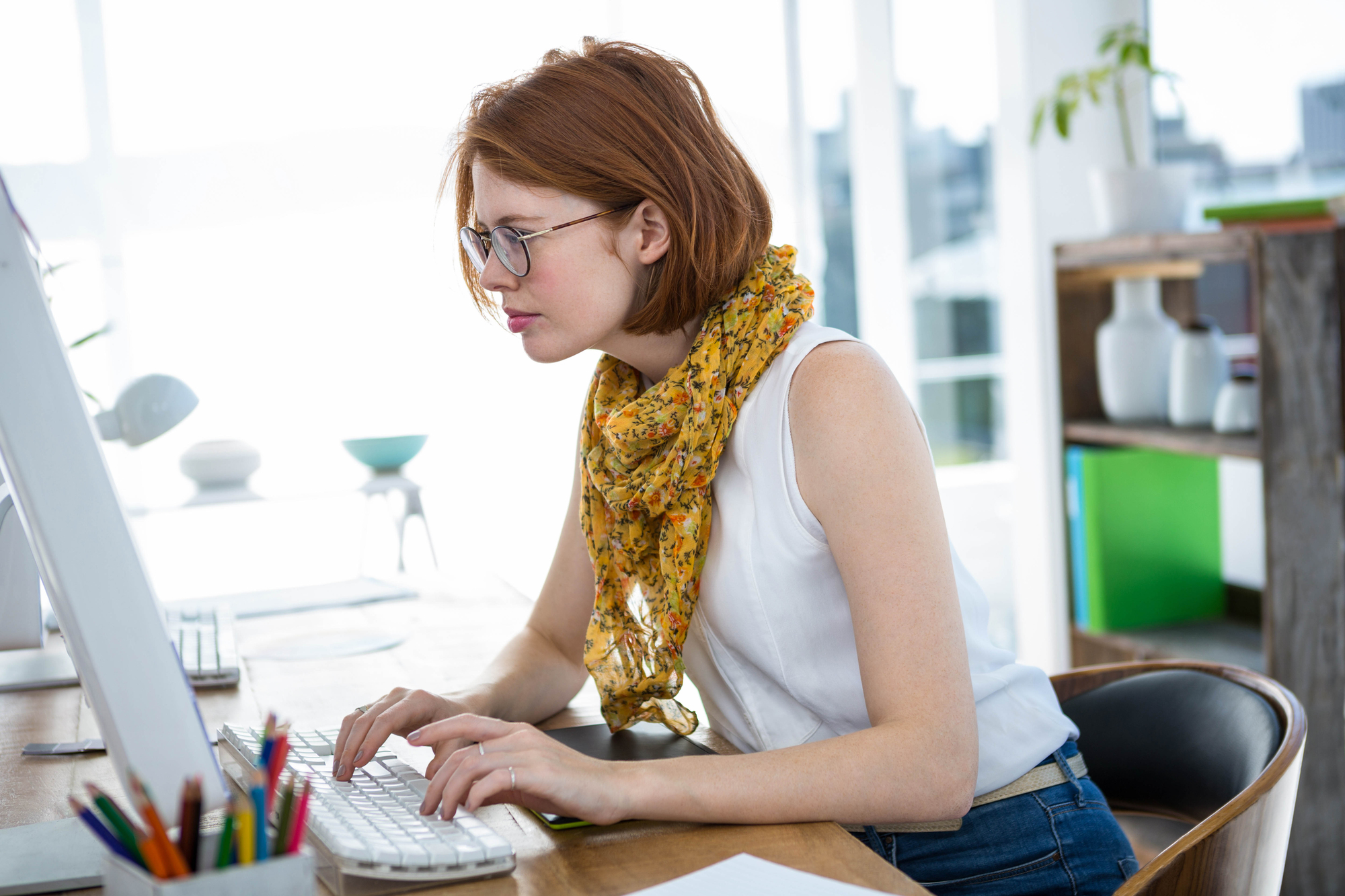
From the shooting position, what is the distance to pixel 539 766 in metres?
0.84

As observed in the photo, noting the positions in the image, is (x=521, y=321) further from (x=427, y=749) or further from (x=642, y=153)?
(x=427, y=749)

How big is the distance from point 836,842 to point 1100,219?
2052 millimetres

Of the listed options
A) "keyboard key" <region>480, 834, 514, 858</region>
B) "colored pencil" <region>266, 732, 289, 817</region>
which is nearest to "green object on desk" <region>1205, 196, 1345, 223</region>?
"keyboard key" <region>480, 834, 514, 858</region>

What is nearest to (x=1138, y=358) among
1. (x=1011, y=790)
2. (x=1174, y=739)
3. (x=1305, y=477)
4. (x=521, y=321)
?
(x=1305, y=477)

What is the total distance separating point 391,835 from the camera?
31.2 inches

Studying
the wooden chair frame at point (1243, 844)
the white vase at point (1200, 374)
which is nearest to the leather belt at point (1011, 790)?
the wooden chair frame at point (1243, 844)

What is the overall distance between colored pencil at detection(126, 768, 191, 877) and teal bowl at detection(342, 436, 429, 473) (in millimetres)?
2595

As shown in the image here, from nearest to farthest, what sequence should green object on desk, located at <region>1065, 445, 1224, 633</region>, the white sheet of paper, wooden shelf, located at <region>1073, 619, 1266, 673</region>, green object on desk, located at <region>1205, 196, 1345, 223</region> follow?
the white sheet of paper
green object on desk, located at <region>1205, 196, 1345, 223</region>
wooden shelf, located at <region>1073, 619, 1266, 673</region>
green object on desk, located at <region>1065, 445, 1224, 633</region>

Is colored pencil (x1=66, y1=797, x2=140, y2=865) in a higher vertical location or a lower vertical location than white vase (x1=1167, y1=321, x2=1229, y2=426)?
lower

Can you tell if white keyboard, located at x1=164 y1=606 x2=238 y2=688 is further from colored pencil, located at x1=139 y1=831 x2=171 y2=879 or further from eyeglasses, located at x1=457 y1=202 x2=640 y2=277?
colored pencil, located at x1=139 y1=831 x2=171 y2=879

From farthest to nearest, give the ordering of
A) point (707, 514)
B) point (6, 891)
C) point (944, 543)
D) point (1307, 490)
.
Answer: point (1307, 490), point (707, 514), point (944, 543), point (6, 891)

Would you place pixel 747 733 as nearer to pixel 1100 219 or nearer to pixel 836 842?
pixel 836 842

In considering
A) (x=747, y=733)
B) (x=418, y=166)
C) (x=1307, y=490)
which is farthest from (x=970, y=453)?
(x=747, y=733)

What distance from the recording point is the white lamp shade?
1.80 m
